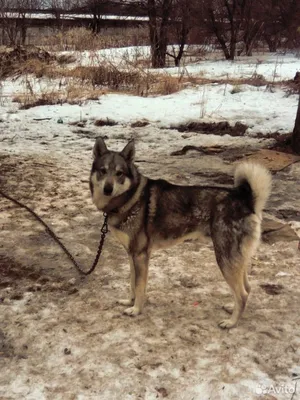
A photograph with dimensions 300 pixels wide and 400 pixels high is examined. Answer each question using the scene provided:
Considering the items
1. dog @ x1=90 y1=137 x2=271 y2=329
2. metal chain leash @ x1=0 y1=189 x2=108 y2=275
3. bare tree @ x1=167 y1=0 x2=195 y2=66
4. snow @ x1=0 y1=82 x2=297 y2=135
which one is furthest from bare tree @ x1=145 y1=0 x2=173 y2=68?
dog @ x1=90 y1=137 x2=271 y2=329

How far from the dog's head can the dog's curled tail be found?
74 centimetres

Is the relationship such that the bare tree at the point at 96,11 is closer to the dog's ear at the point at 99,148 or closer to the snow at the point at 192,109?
the snow at the point at 192,109

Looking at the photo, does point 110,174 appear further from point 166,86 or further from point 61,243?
point 166,86

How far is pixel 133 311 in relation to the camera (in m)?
3.02

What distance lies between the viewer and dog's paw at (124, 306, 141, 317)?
301 centimetres

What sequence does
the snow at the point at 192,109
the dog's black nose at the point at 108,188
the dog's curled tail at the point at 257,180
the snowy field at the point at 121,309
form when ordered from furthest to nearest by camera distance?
the snow at the point at 192,109 < the dog's black nose at the point at 108,188 < the dog's curled tail at the point at 257,180 < the snowy field at the point at 121,309

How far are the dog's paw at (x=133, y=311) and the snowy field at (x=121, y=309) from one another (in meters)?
0.04

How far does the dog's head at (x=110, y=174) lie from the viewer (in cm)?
288

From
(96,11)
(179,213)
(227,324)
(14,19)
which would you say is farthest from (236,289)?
(96,11)

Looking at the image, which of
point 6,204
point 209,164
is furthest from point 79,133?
point 6,204

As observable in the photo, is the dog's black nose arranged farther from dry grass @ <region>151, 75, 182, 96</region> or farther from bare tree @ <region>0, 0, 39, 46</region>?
bare tree @ <region>0, 0, 39, 46</region>

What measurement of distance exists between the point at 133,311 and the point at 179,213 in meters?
0.76

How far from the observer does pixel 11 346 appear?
2.65 meters

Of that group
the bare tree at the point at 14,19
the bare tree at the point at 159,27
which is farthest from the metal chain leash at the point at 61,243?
the bare tree at the point at 14,19
